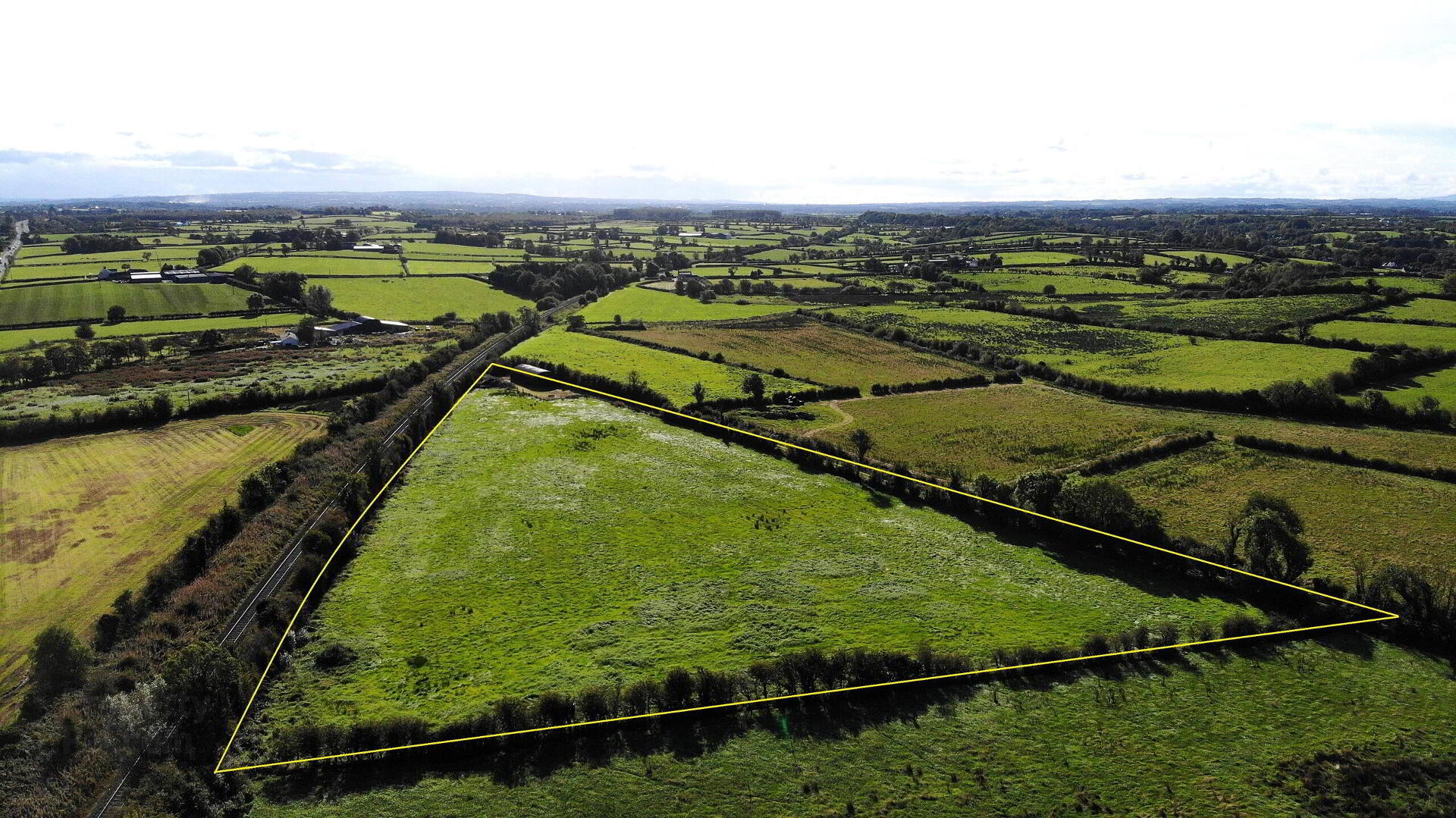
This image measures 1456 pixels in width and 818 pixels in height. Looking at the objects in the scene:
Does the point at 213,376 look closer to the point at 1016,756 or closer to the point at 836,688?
the point at 836,688

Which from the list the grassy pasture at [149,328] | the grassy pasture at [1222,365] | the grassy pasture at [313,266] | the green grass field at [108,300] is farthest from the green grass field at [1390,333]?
the green grass field at [108,300]

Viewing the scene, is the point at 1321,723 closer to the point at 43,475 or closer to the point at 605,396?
the point at 605,396

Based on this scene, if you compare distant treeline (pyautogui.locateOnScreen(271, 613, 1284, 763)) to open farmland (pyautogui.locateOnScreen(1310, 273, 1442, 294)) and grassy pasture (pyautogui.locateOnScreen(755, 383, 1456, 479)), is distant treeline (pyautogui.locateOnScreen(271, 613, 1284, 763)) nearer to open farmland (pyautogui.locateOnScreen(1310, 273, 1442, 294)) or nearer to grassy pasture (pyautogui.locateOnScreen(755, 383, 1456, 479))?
grassy pasture (pyautogui.locateOnScreen(755, 383, 1456, 479))

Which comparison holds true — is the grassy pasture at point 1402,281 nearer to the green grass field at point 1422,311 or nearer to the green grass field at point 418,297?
→ the green grass field at point 1422,311

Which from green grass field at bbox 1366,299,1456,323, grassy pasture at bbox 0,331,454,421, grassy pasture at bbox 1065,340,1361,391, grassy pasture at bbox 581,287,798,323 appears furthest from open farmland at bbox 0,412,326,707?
green grass field at bbox 1366,299,1456,323

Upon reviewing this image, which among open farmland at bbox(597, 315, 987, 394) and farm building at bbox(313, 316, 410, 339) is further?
farm building at bbox(313, 316, 410, 339)

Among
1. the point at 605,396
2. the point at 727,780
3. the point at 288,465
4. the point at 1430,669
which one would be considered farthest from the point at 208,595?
the point at 1430,669

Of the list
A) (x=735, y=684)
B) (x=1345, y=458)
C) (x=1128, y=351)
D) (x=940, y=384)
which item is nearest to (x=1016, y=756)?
(x=735, y=684)
